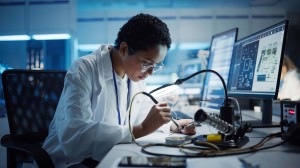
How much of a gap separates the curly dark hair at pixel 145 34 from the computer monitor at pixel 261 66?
1.52 ft

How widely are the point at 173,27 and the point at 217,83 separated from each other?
3.06 m

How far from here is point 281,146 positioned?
0.85 metres

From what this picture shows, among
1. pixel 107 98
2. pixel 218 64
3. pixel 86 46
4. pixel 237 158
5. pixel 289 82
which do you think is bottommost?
pixel 237 158

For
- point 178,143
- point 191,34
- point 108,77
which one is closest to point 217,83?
point 108,77

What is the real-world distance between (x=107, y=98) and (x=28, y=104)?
446mm

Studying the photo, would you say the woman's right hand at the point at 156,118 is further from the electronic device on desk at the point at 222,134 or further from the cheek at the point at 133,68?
the cheek at the point at 133,68

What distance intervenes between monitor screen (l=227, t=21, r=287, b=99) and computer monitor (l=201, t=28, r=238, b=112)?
156 millimetres

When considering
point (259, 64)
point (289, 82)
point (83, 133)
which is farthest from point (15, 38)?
point (289, 82)

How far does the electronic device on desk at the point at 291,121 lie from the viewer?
33.3 inches

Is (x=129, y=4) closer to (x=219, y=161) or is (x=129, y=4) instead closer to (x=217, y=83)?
(x=217, y=83)

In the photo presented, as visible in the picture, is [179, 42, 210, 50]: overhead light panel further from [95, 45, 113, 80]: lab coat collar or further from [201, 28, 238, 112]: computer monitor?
[95, 45, 113, 80]: lab coat collar

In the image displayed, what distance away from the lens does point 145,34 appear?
1.13 meters

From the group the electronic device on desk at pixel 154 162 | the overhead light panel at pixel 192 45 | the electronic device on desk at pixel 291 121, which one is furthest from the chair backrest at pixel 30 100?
the overhead light panel at pixel 192 45

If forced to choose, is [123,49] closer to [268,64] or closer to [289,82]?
[268,64]
